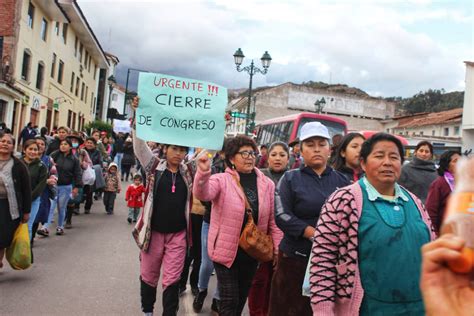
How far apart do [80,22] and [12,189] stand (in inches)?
1248

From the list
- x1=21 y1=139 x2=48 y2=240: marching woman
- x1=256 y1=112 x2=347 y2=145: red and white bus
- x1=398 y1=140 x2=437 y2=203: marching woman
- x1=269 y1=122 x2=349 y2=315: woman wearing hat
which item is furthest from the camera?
x1=256 y1=112 x2=347 y2=145: red and white bus

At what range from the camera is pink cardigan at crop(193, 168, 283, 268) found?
13.8 ft

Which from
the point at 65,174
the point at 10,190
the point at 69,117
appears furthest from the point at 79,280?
the point at 69,117

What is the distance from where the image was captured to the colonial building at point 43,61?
24.1 meters

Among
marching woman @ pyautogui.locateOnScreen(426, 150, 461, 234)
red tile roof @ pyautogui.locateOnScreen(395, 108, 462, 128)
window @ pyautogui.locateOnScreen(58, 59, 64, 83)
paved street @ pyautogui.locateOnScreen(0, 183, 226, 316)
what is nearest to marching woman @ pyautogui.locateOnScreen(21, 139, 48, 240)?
paved street @ pyautogui.locateOnScreen(0, 183, 226, 316)

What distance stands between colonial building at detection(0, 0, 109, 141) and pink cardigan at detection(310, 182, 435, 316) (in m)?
22.5

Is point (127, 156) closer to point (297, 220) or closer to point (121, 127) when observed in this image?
point (121, 127)

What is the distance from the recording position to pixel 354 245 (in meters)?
2.56

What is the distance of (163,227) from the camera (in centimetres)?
451

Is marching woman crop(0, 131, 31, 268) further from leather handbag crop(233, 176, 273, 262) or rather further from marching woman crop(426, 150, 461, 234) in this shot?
marching woman crop(426, 150, 461, 234)

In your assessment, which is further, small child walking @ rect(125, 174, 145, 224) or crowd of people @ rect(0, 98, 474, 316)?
small child walking @ rect(125, 174, 145, 224)

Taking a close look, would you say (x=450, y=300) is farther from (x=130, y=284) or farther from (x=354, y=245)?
(x=130, y=284)

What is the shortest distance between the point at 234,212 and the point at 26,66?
25904mm

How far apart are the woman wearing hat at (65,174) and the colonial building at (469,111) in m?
40.6
